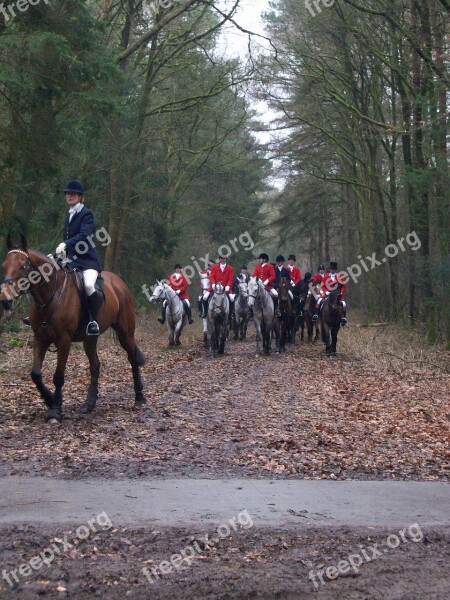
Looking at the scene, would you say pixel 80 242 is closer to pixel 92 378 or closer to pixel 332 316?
pixel 92 378

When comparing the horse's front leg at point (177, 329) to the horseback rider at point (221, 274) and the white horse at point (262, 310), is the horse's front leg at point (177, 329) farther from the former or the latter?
the white horse at point (262, 310)

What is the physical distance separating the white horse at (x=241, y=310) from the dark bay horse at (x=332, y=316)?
3972mm

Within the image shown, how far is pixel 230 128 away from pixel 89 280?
78.4 feet

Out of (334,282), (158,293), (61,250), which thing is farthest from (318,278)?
(61,250)

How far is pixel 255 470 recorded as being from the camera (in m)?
8.24

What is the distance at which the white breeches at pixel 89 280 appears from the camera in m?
11.2

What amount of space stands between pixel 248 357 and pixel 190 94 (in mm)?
10709

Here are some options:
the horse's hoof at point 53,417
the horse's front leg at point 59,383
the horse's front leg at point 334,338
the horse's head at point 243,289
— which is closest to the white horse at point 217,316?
the horse's front leg at point 334,338

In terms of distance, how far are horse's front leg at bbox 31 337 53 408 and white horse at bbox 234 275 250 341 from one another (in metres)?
16.6

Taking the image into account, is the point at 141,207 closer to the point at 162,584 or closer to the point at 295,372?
the point at 295,372

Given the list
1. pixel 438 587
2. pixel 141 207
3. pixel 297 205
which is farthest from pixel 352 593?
pixel 297 205

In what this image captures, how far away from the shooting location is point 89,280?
1130 cm

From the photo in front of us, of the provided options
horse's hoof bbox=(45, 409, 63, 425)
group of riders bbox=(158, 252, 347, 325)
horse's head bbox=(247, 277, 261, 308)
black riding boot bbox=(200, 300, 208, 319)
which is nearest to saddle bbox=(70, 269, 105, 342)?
horse's hoof bbox=(45, 409, 63, 425)

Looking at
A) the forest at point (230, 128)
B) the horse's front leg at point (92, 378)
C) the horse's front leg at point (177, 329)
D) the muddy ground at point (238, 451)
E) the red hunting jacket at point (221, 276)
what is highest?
the forest at point (230, 128)
